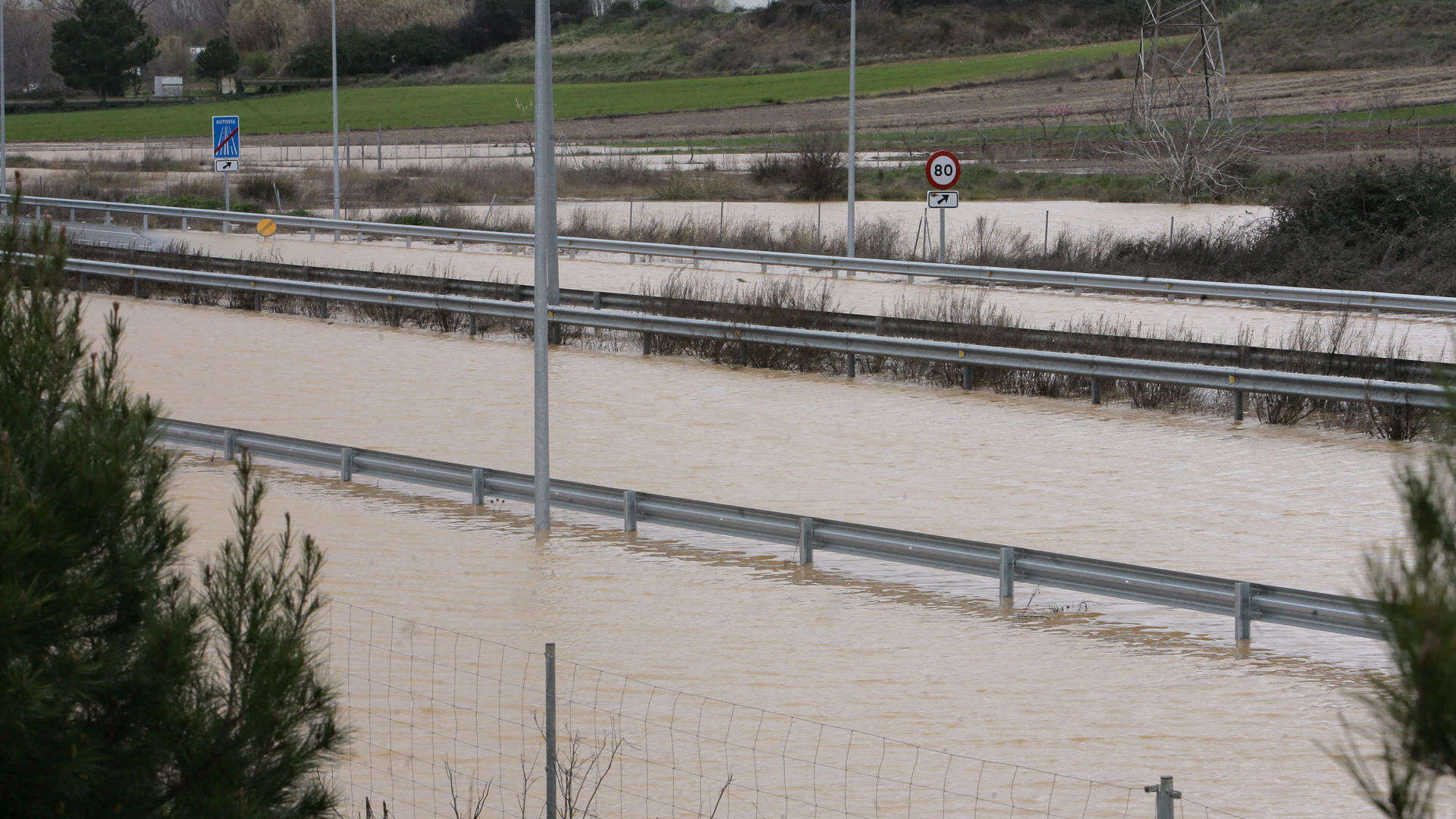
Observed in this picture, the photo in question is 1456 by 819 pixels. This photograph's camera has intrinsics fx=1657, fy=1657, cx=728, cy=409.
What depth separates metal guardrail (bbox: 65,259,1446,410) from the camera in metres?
17.3

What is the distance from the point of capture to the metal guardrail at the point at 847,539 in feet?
33.9

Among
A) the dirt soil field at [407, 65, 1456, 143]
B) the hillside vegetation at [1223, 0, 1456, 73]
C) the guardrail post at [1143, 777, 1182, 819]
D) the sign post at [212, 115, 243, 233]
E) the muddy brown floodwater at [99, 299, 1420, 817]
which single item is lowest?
the muddy brown floodwater at [99, 299, 1420, 817]

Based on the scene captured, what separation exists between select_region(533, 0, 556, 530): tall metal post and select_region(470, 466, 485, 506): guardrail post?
2.25 ft

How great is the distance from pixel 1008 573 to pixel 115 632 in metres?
7.42

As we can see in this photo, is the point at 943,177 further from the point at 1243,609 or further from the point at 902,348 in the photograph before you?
the point at 1243,609

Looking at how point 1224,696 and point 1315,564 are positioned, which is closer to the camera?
point 1224,696

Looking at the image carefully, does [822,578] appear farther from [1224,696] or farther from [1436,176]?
[1436,176]

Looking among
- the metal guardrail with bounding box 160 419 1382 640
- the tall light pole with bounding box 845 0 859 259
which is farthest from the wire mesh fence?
the tall light pole with bounding box 845 0 859 259

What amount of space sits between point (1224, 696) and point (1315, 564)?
10.9 feet

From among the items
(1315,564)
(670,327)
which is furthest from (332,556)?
(670,327)

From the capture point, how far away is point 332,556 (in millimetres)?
12633

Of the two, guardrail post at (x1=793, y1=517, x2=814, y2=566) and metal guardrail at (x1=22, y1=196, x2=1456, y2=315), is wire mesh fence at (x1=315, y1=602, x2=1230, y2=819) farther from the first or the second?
metal guardrail at (x1=22, y1=196, x2=1456, y2=315)

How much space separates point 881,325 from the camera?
23.2 m

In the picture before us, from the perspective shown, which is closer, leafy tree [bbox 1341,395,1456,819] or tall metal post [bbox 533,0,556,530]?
leafy tree [bbox 1341,395,1456,819]
